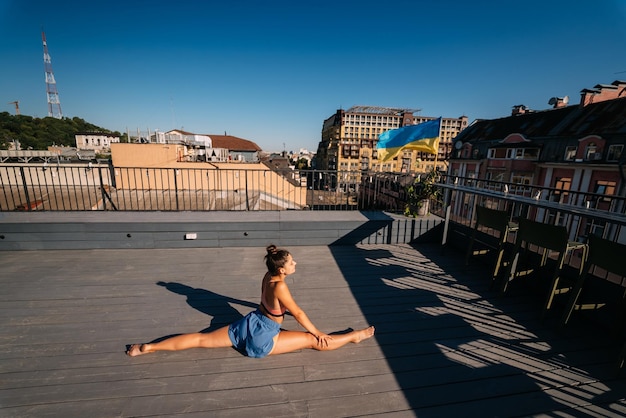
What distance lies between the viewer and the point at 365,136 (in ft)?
355

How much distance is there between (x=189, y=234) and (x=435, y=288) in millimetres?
4386

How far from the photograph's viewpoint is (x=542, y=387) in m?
2.13

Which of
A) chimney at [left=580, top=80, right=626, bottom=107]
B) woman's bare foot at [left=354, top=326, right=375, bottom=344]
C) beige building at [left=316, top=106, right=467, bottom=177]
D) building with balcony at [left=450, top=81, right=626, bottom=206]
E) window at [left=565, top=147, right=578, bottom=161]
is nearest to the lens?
woman's bare foot at [left=354, top=326, right=375, bottom=344]

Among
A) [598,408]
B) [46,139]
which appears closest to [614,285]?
[598,408]

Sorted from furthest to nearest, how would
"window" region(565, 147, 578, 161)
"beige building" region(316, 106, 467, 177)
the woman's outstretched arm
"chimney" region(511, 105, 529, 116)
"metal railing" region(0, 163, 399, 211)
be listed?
"beige building" region(316, 106, 467, 177) → "chimney" region(511, 105, 529, 116) → "window" region(565, 147, 578, 161) → "metal railing" region(0, 163, 399, 211) → the woman's outstretched arm

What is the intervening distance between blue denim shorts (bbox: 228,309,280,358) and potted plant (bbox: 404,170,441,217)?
446cm

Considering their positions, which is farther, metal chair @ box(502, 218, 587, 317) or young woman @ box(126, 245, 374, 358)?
metal chair @ box(502, 218, 587, 317)

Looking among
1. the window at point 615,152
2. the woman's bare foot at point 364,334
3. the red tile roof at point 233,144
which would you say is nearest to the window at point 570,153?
the window at point 615,152

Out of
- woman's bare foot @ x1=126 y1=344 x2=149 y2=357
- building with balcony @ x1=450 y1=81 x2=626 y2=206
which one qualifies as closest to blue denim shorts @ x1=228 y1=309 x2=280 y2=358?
woman's bare foot @ x1=126 y1=344 x2=149 y2=357

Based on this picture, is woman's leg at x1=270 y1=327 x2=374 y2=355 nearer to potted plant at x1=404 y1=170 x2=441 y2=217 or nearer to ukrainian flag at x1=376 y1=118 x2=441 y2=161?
potted plant at x1=404 y1=170 x2=441 y2=217

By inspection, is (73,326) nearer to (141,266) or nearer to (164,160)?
(141,266)

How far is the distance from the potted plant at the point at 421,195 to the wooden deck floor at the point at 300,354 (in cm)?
202

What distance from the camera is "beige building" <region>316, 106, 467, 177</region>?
84750mm

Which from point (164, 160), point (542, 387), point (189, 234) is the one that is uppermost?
point (164, 160)
